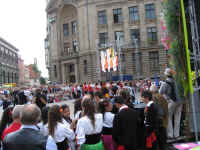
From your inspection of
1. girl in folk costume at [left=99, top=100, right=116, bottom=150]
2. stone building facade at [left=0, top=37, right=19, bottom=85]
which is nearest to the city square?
girl in folk costume at [left=99, top=100, right=116, bottom=150]

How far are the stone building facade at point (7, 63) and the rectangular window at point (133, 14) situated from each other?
162 feet

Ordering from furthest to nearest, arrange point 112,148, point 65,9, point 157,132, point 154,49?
point 65,9 → point 154,49 → point 157,132 → point 112,148

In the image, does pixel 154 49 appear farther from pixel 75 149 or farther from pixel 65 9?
pixel 75 149

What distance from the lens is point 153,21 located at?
4028 centimetres

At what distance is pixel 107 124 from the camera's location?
16.4 ft

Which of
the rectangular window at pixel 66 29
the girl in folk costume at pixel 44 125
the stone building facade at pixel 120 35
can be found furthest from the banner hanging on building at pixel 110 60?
the girl in folk costume at pixel 44 125

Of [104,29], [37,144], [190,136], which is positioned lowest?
[190,136]

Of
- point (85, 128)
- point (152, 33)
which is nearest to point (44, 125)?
point (85, 128)

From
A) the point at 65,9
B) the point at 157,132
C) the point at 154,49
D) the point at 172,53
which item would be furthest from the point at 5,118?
the point at 65,9

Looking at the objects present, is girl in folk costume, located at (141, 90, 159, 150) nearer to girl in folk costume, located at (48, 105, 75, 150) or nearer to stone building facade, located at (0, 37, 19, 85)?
girl in folk costume, located at (48, 105, 75, 150)

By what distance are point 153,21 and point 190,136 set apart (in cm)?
3699

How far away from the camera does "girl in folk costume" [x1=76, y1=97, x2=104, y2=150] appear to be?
4.31m

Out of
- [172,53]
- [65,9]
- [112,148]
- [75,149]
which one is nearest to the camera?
[75,149]

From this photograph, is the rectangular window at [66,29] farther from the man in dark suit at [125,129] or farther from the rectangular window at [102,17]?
the man in dark suit at [125,129]
